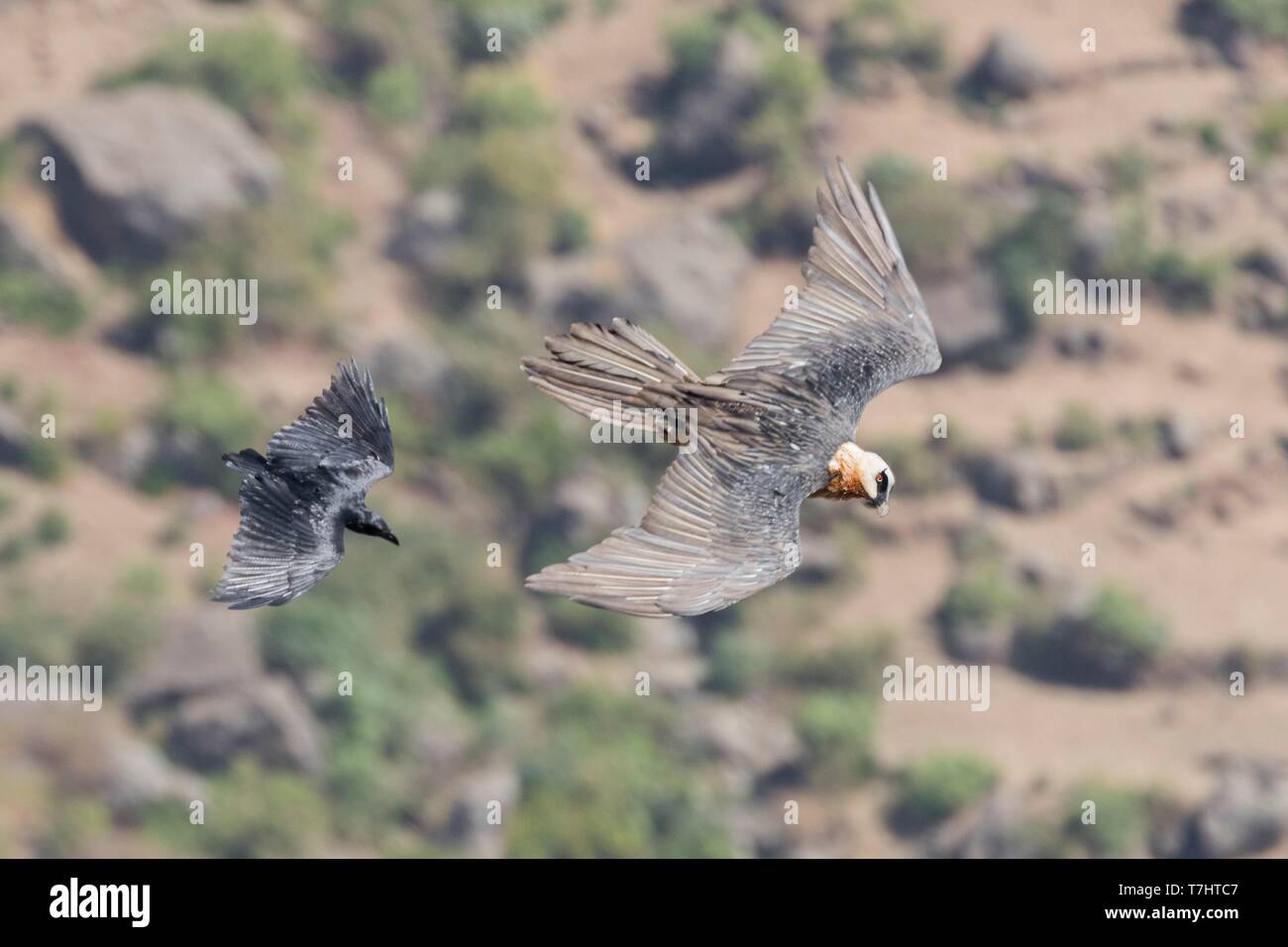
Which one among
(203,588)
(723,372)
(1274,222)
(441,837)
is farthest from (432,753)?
(723,372)

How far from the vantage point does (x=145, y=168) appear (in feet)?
207

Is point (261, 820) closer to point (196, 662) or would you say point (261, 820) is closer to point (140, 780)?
point (140, 780)

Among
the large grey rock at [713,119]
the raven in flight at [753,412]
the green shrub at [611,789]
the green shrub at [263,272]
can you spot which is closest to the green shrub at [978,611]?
the green shrub at [611,789]

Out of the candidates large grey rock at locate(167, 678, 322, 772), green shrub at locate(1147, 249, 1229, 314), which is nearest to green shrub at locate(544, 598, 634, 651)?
large grey rock at locate(167, 678, 322, 772)

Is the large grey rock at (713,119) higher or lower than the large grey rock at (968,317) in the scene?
higher

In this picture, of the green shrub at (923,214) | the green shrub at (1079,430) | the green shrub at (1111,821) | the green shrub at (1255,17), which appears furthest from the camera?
the green shrub at (1255,17)

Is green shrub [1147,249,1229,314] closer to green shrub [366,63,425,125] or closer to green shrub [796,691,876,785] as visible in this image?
green shrub [796,691,876,785]

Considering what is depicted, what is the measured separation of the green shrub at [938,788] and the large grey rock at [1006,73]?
2213 cm

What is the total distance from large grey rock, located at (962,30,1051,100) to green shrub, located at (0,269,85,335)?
83.8ft

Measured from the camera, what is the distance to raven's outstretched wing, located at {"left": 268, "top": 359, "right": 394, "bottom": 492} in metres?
17.8

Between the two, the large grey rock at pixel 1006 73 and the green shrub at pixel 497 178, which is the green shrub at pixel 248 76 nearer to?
the green shrub at pixel 497 178

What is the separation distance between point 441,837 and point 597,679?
6.22m

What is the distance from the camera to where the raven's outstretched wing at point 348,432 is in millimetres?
17812

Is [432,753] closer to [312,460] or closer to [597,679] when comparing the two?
[597,679]
